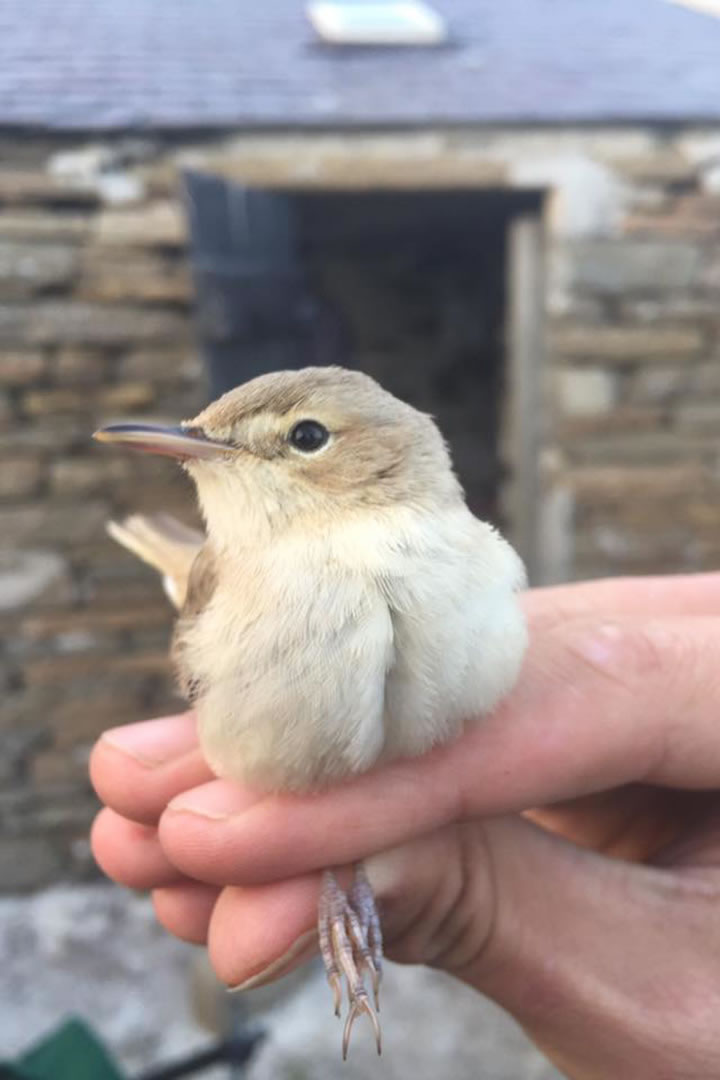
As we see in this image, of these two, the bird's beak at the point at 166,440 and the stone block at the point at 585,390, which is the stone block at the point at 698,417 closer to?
the stone block at the point at 585,390

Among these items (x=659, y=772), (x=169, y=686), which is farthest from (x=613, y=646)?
(x=169, y=686)

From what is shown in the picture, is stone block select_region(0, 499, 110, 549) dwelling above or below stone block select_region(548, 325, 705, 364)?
below

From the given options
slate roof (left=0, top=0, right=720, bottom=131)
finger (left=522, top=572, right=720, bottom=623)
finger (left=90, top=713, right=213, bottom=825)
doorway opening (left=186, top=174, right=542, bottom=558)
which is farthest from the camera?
doorway opening (left=186, top=174, right=542, bottom=558)

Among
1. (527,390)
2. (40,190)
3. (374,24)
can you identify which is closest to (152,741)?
(40,190)

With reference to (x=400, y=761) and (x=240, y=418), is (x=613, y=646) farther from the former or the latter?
(x=240, y=418)

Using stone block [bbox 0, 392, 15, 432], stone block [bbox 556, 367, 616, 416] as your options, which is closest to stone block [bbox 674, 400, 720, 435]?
stone block [bbox 556, 367, 616, 416]

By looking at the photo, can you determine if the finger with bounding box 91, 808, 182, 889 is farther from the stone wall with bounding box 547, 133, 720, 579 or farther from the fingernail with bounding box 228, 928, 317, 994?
the stone wall with bounding box 547, 133, 720, 579
